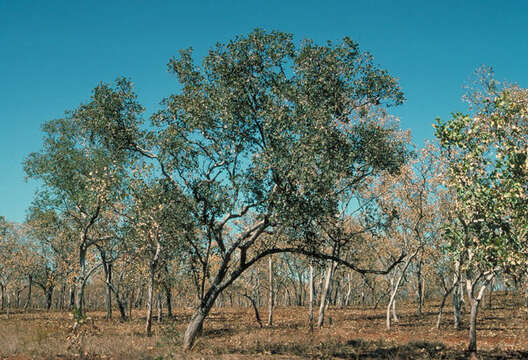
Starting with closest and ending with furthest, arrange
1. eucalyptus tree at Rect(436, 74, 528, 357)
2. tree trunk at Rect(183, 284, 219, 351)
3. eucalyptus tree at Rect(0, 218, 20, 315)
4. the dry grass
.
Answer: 1. eucalyptus tree at Rect(436, 74, 528, 357)
2. the dry grass
3. tree trunk at Rect(183, 284, 219, 351)
4. eucalyptus tree at Rect(0, 218, 20, 315)

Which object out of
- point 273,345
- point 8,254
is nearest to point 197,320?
point 273,345

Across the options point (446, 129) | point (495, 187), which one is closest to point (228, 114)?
point (446, 129)

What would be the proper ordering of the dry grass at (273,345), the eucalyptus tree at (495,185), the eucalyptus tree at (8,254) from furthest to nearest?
the eucalyptus tree at (8,254) < the dry grass at (273,345) < the eucalyptus tree at (495,185)

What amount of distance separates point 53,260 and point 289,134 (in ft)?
244

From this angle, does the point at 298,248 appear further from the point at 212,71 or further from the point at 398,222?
the point at 398,222

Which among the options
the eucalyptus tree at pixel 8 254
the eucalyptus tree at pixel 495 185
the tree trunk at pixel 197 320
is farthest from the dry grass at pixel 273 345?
the eucalyptus tree at pixel 8 254

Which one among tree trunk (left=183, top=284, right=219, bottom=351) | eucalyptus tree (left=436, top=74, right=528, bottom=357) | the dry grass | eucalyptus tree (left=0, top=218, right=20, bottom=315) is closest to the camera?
eucalyptus tree (left=436, top=74, right=528, bottom=357)

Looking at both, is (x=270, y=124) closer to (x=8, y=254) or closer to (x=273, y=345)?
(x=273, y=345)

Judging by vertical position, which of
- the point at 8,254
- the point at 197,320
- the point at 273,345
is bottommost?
the point at 273,345

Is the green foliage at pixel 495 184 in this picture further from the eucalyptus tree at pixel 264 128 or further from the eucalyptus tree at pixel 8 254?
the eucalyptus tree at pixel 8 254

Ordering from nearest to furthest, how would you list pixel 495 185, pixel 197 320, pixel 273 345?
pixel 495 185 → pixel 197 320 → pixel 273 345

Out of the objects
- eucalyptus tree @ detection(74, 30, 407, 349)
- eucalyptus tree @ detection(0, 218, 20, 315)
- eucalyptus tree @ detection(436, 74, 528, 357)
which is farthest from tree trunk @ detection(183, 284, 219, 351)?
eucalyptus tree @ detection(0, 218, 20, 315)

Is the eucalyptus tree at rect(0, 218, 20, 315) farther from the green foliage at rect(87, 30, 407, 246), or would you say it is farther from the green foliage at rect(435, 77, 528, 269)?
the green foliage at rect(435, 77, 528, 269)

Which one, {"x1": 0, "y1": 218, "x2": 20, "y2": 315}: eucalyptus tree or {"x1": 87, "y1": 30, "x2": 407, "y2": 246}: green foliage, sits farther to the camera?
{"x1": 0, "y1": 218, "x2": 20, "y2": 315}: eucalyptus tree
